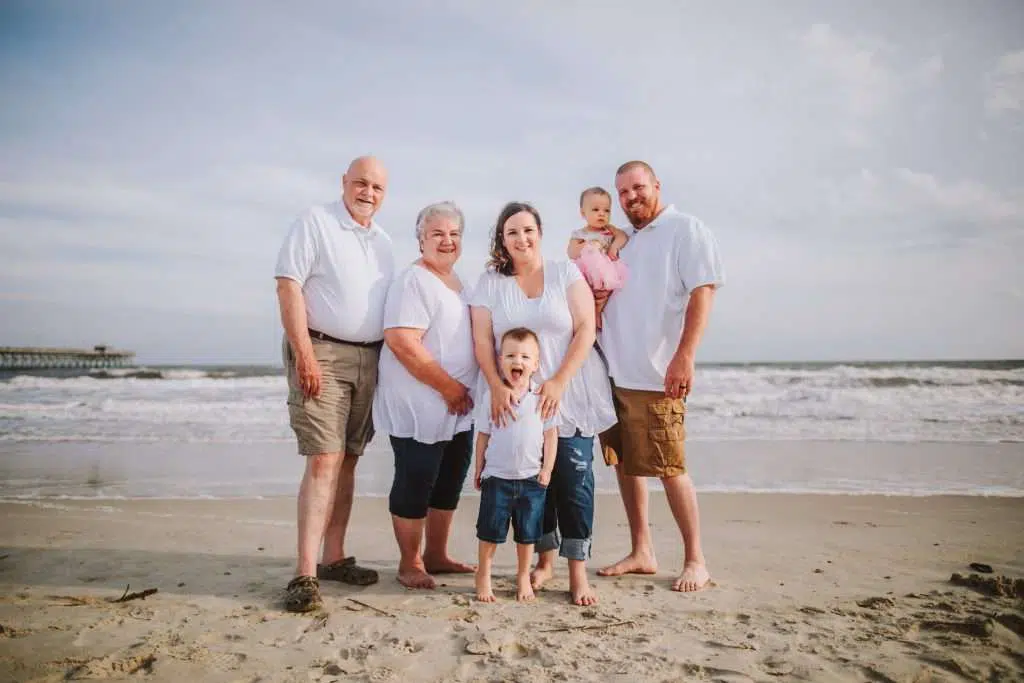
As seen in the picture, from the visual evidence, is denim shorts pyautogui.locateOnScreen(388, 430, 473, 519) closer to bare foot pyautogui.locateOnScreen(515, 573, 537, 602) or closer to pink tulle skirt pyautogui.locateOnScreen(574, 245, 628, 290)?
bare foot pyautogui.locateOnScreen(515, 573, 537, 602)

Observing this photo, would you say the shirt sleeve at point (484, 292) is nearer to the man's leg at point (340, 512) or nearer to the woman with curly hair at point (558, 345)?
the woman with curly hair at point (558, 345)

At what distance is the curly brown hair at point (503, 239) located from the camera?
3486 millimetres

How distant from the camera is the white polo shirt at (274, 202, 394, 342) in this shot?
3459mm

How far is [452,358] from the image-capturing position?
3.58 meters

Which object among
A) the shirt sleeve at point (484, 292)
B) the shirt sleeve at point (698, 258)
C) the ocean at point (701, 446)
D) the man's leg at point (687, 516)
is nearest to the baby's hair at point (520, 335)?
the shirt sleeve at point (484, 292)

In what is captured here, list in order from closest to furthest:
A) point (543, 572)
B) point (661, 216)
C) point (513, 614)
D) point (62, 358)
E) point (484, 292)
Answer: point (513, 614) < point (484, 292) < point (543, 572) < point (661, 216) < point (62, 358)

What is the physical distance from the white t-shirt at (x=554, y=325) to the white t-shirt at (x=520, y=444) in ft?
0.48

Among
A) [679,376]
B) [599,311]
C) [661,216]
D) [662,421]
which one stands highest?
[661,216]

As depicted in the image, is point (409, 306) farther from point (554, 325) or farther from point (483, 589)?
point (483, 589)

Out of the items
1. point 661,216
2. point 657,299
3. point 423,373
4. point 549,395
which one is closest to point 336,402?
point 423,373

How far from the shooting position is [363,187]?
3.67 m

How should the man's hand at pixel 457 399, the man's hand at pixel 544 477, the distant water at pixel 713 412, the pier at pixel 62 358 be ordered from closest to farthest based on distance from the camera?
the man's hand at pixel 544 477 < the man's hand at pixel 457 399 < the distant water at pixel 713 412 < the pier at pixel 62 358

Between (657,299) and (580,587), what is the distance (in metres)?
1.72

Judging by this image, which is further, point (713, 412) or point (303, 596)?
point (713, 412)
